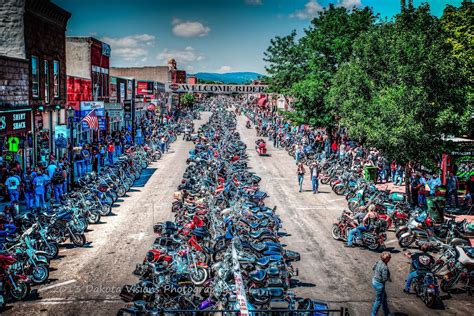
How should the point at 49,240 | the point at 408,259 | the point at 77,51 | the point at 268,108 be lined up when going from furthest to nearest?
the point at 268,108 → the point at 77,51 → the point at 408,259 → the point at 49,240

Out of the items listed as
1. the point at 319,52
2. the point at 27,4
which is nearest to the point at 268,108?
the point at 319,52

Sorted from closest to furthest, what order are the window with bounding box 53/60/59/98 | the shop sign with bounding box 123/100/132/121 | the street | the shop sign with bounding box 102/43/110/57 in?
the street < the window with bounding box 53/60/59/98 < the shop sign with bounding box 102/43/110/57 < the shop sign with bounding box 123/100/132/121

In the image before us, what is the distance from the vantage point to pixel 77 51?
128 feet

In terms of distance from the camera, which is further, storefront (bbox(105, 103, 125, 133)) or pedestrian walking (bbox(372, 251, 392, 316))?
storefront (bbox(105, 103, 125, 133))

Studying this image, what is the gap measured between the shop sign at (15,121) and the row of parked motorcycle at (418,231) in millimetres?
13409

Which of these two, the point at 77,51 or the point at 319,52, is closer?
the point at 319,52

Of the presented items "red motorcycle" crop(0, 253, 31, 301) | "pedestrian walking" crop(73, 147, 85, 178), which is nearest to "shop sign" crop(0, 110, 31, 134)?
"pedestrian walking" crop(73, 147, 85, 178)

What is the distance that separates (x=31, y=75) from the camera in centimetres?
2398

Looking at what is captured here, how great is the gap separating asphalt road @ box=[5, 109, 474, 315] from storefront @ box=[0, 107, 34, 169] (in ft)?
16.4

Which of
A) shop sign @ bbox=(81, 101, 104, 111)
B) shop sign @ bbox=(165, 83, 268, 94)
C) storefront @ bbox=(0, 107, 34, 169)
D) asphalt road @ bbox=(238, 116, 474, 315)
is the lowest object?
asphalt road @ bbox=(238, 116, 474, 315)

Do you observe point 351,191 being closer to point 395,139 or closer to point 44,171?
point 395,139

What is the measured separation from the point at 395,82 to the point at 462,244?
31.8 ft

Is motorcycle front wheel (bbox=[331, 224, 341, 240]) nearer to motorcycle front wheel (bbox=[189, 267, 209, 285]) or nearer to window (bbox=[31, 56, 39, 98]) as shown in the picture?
motorcycle front wheel (bbox=[189, 267, 209, 285])

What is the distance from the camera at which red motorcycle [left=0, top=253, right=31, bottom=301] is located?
34.3 feet
